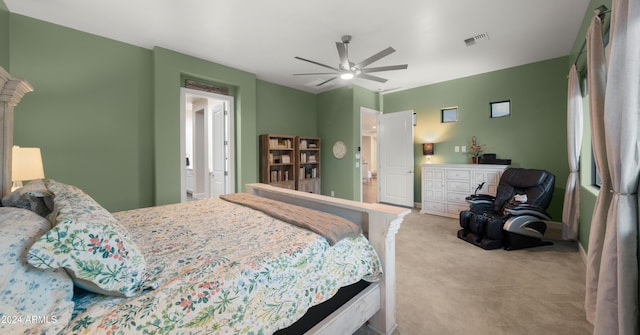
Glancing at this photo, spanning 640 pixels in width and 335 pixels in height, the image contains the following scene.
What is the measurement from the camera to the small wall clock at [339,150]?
5387mm

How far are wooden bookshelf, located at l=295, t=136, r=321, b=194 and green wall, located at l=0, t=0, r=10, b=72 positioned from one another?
→ 3.92 m

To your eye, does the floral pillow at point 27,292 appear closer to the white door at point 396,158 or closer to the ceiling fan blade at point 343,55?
the ceiling fan blade at point 343,55

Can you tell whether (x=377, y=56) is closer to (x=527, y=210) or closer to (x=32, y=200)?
(x=527, y=210)

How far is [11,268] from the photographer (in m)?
0.73

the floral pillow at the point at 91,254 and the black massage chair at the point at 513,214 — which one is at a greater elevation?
the floral pillow at the point at 91,254

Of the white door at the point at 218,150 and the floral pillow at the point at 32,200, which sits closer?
the floral pillow at the point at 32,200

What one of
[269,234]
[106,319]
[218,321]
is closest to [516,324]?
[269,234]

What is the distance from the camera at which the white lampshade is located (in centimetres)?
190

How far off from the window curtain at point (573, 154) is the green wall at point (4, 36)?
20.9 feet

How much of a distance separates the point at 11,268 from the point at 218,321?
25.8 inches

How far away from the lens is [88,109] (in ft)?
10.0

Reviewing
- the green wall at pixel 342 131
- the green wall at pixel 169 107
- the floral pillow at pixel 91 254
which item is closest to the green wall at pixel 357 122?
the green wall at pixel 342 131

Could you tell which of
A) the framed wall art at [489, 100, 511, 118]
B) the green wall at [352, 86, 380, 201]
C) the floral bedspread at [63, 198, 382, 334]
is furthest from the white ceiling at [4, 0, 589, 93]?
the floral bedspread at [63, 198, 382, 334]

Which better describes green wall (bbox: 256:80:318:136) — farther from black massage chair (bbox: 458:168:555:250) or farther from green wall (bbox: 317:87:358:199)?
black massage chair (bbox: 458:168:555:250)
